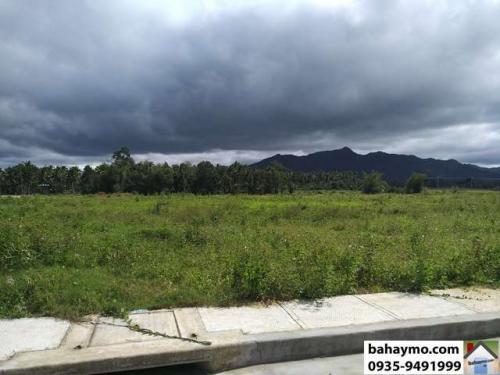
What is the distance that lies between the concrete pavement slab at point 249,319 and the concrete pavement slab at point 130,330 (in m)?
0.38

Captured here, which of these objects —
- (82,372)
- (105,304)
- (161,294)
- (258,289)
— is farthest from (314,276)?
(82,372)

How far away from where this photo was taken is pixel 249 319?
4.24m

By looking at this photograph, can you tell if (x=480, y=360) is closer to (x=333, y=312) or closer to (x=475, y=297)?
(x=333, y=312)

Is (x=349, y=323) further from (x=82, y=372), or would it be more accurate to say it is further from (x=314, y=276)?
(x=82, y=372)

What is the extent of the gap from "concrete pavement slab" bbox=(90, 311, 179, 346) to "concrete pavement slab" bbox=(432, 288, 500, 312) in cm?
363

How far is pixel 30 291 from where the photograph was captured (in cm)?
496

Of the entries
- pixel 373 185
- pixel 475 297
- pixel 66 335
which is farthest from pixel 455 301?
pixel 373 185

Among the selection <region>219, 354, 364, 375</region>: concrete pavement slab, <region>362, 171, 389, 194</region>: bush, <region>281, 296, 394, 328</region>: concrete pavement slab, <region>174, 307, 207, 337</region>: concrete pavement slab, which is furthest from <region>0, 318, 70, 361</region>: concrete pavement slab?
<region>362, 171, 389, 194</region>: bush

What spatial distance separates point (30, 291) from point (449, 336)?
508 centimetres

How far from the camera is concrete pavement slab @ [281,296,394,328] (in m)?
4.16

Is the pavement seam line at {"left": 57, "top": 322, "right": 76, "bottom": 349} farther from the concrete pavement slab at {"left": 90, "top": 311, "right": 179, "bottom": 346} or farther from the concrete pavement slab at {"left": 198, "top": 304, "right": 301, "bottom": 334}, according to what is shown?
the concrete pavement slab at {"left": 198, "top": 304, "right": 301, "bottom": 334}

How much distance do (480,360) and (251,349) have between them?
2130mm

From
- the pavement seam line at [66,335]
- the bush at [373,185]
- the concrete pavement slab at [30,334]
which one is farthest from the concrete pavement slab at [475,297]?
the bush at [373,185]

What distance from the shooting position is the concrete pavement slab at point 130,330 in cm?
369
